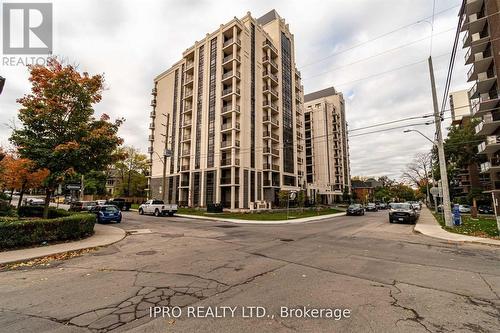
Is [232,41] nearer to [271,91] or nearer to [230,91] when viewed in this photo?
[230,91]

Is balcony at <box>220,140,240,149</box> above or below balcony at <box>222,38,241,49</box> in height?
below

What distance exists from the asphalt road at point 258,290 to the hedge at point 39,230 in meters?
3.37

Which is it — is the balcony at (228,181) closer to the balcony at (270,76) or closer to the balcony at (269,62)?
the balcony at (270,76)

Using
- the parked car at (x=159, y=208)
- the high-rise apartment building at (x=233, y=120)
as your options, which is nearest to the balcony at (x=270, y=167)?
the high-rise apartment building at (x=233, y=120)

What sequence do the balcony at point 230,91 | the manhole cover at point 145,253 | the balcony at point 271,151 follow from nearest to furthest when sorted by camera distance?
the manhole cover at point 145,253 → the balcony at point 230,91 → the balcony at point 271,151

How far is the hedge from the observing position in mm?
9359

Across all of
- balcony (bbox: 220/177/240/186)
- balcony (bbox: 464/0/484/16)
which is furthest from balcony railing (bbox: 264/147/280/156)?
balcony (bbox: 464/0/484/16)

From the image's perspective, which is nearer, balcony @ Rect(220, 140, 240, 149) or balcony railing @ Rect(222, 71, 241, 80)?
balcony @ Rect(220, 140, 240, 149)

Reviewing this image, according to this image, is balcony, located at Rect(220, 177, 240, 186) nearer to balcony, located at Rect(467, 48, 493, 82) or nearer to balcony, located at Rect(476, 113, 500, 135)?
balcony, located at Rect(476, 113, 500, 135)

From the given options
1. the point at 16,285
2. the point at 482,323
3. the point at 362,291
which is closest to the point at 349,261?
the point at 362,291

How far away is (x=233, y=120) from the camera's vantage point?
3703 centimetres

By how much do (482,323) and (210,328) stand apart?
419cm

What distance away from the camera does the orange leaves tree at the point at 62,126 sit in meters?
12.7

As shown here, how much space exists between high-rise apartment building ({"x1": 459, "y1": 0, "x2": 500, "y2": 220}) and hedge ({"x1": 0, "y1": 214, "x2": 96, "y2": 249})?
4134cm
